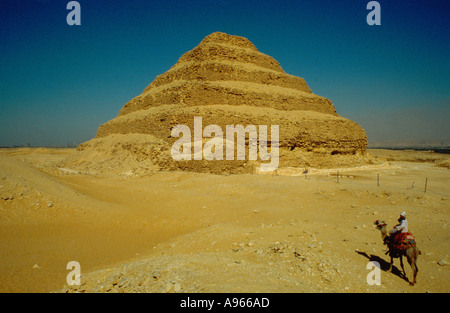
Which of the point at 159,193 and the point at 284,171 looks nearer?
the point at 159,193

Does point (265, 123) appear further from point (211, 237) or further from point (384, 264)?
point (384, 264)

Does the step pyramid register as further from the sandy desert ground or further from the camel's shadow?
the camel's shadow

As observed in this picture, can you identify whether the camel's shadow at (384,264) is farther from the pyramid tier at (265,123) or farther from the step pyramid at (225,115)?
the pyramid tier at (265,123)

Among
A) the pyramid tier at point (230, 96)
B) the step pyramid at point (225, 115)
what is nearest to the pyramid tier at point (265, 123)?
the step pyramid at point (225, 115)

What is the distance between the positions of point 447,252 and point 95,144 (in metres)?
27.9

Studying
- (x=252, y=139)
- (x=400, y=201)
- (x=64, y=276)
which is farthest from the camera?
(x=252, y=139)

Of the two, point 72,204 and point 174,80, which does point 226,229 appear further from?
point 174,80

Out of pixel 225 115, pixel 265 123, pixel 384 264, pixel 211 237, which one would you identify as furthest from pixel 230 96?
pixel 384 264

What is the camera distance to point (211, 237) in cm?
612

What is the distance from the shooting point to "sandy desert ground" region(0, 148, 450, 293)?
3.74 meters

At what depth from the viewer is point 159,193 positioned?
10852 mm

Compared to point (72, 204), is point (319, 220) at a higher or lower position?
lower

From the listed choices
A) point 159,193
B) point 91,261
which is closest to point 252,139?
point 159,193

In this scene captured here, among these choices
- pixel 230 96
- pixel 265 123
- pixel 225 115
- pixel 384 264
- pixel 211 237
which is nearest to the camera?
pixel 384 264
